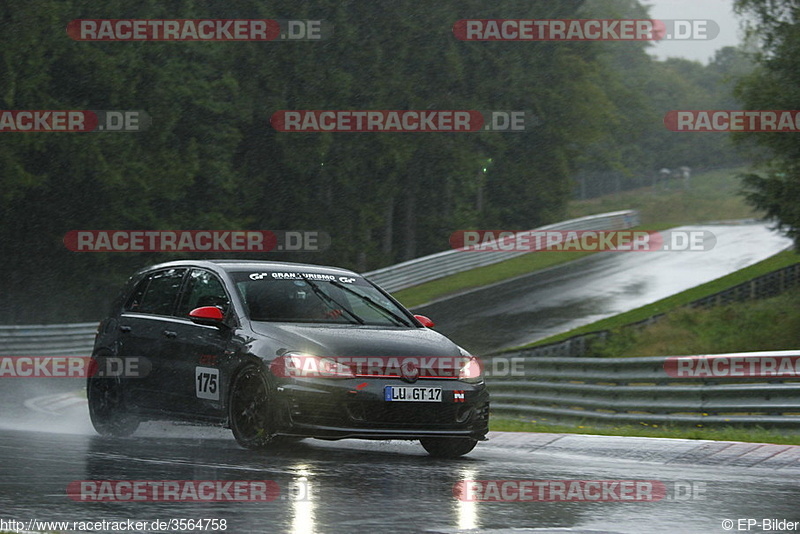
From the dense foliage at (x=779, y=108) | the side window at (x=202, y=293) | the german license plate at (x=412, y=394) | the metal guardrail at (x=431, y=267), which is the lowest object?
the german license plate at (x=412, y=394)

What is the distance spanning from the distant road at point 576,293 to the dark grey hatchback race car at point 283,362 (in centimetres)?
1437

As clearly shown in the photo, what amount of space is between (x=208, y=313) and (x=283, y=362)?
114cm

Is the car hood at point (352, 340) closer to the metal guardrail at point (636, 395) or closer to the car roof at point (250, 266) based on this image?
the car roof at point (250, 266)

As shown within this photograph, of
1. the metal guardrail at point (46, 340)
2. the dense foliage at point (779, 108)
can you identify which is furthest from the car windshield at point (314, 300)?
the dense foliage at point (779, 108)

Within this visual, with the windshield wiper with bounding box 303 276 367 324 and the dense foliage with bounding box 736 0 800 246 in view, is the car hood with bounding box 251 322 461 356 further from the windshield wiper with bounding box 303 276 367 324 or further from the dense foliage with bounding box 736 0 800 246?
the dense foliage with bounding box 736 0 800 246

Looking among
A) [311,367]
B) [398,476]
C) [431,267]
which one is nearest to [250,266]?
[311,367]

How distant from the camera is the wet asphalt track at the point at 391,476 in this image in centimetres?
660

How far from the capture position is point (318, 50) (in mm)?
52344

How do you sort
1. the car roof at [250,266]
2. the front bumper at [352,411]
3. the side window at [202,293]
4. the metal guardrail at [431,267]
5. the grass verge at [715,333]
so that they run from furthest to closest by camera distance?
the metal guardrail at [431,267], the grass verge at [715,333], the car roof at [250,266], the side window at [202,293], the front bumper at [352,411]

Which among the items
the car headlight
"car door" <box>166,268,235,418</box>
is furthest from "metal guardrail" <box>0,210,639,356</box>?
the car headlight

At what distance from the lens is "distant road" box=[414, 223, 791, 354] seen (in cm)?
2902

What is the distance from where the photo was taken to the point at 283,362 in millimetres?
10133

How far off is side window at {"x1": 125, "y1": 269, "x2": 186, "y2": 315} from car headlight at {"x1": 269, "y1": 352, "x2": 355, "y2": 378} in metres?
2.24

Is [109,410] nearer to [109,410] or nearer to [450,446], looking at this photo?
[109,410]
